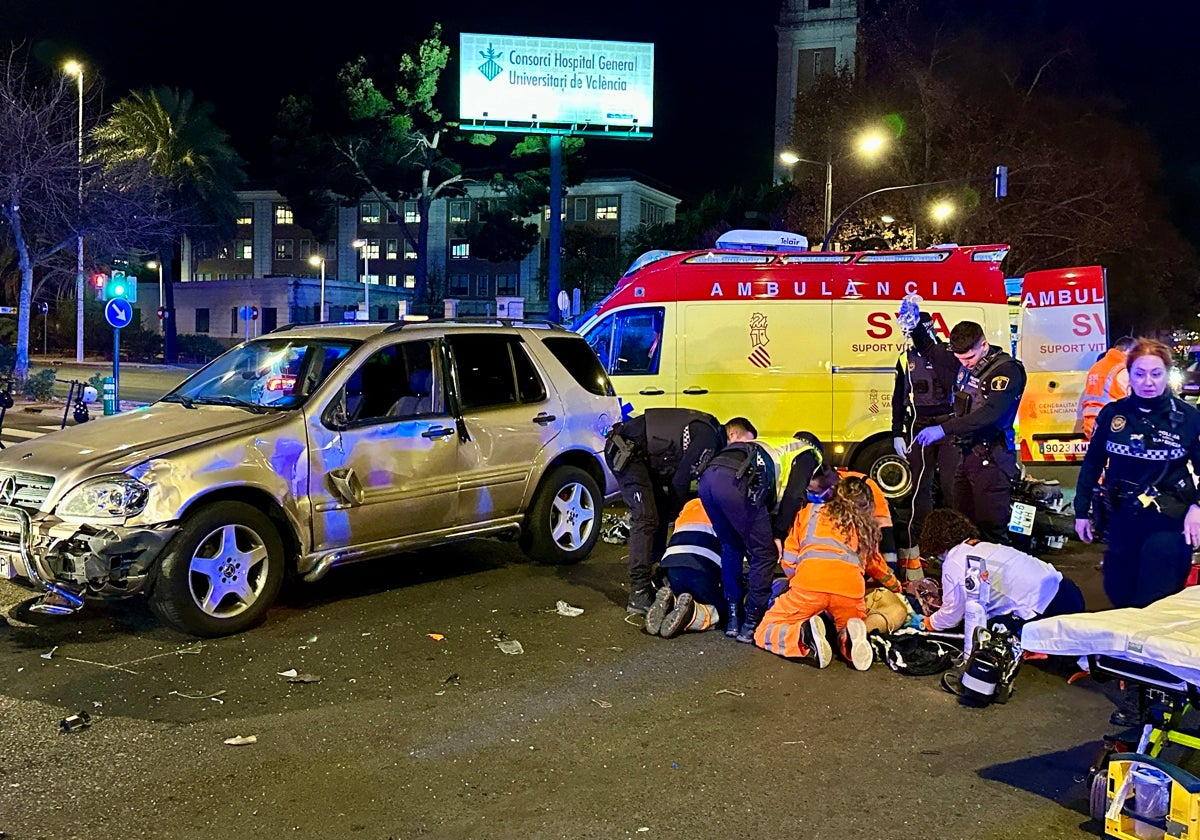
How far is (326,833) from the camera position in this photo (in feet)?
12.1

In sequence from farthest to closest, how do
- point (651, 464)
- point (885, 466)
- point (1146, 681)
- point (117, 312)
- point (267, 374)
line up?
point (117, 312) < point (885, 466) < point (267, 374) < point (651, 464) < point (1146, 681)

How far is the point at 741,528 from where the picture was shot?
599 cm

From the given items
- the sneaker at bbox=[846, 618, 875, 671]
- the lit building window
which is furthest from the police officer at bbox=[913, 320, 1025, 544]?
the lit building window

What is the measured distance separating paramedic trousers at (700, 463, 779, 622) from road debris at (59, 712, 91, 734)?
133 inches

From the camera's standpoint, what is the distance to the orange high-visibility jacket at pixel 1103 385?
9773 mm

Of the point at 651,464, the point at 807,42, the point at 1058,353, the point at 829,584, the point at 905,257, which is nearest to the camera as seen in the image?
the point at 829,584

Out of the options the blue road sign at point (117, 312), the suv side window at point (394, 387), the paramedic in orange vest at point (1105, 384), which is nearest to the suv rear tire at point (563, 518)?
the suv side window at point (394, 387)

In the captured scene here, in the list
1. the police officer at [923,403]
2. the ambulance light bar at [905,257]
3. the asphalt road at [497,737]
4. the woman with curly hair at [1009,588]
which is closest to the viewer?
the asphalt road at [497,737]

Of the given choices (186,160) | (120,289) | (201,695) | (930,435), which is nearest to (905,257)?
(930,435)

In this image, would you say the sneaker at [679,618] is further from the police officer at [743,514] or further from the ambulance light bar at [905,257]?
the ambulance light bar at [905,257]

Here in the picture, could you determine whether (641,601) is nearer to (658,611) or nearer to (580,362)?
(658,611)

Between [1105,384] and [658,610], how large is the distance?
6.28m

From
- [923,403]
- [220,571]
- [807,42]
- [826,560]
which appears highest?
[807,42]

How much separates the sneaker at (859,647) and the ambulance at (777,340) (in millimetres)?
5384
